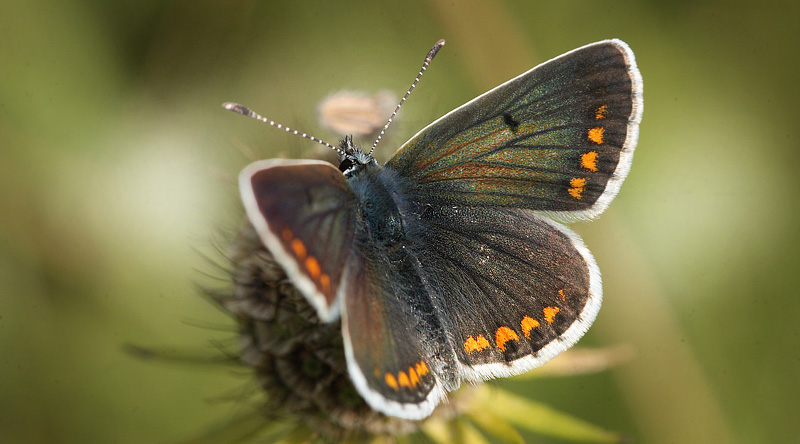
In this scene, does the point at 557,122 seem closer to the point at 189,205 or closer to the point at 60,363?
the point at 189,205

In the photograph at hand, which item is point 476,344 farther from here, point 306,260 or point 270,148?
point 270,148

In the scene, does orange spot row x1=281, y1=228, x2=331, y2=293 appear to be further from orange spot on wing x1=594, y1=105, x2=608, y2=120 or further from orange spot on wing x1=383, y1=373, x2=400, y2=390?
orange spot on wing x1=594, y1=105, x2=608, y2=120

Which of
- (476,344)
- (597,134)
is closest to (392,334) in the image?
Result: (476,344)

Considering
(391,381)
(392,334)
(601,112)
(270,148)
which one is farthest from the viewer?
(270,148)

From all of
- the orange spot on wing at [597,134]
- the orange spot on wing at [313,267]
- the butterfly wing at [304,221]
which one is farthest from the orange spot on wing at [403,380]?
the orange spot on wing at [597,134]

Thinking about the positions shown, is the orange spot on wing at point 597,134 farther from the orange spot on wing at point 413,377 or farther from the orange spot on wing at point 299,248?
the orange spot on wing at point 299,248

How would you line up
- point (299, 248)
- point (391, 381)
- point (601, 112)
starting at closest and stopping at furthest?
point (299, 248), point (391, 381), point (601, 112)

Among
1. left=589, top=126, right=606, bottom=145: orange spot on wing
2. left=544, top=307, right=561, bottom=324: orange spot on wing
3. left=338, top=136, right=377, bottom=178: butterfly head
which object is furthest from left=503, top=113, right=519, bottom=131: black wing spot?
left=544, top=307, right=561, bottom=324: orange spot on wing
